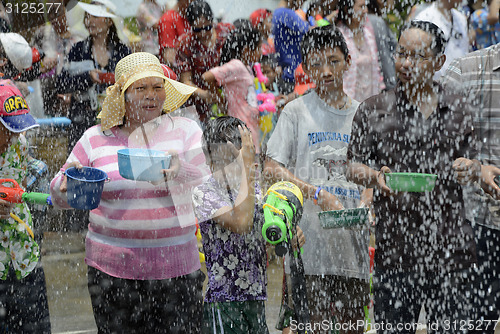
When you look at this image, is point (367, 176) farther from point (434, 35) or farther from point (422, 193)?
point (434, 35)

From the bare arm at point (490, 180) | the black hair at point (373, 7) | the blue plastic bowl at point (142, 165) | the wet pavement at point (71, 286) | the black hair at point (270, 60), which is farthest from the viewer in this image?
the black hair at point (270, 60)

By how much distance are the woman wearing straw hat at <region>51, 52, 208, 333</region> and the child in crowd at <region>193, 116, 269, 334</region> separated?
136mm

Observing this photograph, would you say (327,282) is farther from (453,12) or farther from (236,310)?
(453,12)

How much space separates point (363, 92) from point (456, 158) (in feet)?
10.3

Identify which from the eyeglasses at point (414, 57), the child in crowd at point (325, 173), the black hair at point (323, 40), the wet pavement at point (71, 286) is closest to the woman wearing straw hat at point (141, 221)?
the child in crowd at point (325, 173)

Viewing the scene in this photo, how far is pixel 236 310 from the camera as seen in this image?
12.6 ft

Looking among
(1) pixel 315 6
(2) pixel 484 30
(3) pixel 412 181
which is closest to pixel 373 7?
(1) pixel 315 6

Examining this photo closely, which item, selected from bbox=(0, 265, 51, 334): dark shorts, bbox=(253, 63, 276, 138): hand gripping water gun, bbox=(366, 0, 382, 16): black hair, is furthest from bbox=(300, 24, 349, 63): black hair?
bbox=(253, 63, 276, 138): hand gripping water gun

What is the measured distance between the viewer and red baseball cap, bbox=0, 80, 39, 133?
4.19 metres

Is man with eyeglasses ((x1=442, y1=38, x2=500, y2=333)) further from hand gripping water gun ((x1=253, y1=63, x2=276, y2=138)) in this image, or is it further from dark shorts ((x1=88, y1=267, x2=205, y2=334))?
hand gripping water gun ((x1=253, y1=63, x2=276, y2=138))

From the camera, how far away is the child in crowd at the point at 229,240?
378cm

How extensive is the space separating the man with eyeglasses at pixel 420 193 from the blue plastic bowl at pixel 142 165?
1.23 m

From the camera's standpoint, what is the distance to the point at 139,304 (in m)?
3.91

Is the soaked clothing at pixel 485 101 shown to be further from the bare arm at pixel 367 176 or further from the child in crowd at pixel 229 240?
the child in crowd at pixel 229 240
